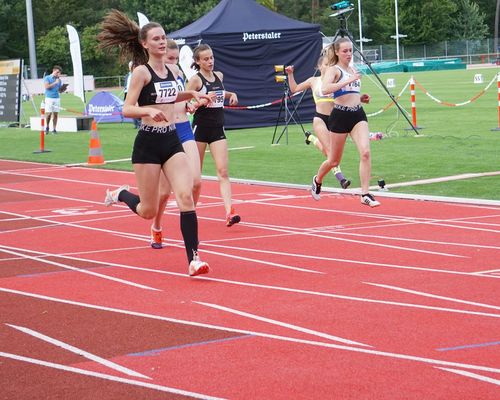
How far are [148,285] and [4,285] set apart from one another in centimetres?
132

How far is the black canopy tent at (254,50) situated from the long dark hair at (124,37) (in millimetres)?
19994

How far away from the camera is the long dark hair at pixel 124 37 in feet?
32.1

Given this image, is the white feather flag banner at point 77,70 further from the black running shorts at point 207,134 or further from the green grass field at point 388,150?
the black running shorts at point 207,134

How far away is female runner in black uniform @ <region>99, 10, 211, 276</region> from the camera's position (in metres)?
9.34

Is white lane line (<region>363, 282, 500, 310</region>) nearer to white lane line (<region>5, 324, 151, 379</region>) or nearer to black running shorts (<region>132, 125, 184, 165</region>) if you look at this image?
black running shorts (<region>132, 125, 184, 165</region>)

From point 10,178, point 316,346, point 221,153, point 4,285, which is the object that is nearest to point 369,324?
point 316,346

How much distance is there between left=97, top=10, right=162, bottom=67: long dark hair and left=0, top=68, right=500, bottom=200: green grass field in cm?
611

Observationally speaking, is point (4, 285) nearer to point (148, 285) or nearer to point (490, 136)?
point (148, 285)

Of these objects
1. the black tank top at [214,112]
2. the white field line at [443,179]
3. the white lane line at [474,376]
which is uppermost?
the black tank top at [214,112]

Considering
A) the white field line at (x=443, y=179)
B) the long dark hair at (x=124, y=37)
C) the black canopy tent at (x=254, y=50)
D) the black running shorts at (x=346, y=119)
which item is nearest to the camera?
the long dark hair at (x=124, y=37)

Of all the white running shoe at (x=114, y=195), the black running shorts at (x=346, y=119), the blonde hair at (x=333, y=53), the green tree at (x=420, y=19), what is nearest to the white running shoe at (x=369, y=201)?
the black running shorts at (x=346, y=119)

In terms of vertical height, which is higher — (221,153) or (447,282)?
(221,153)

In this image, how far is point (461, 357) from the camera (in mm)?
6406

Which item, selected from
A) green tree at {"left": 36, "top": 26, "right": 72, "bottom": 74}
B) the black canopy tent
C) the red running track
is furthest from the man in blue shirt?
green tree at {"left": 36, "top": 26, "right": 72, "bottom": 74}
